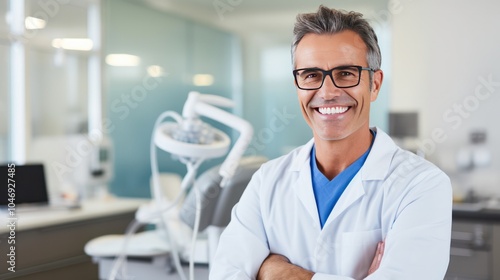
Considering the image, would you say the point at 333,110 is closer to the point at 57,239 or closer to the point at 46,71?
the point at 57,239

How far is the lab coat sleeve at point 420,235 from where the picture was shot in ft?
3.94

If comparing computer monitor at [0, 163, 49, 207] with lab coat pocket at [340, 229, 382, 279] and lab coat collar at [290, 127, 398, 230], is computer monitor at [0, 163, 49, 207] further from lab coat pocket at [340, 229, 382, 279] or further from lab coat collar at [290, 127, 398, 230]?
lab coat pocket at [340, 229, 382, 279]

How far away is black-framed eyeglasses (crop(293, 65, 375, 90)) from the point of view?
134cm

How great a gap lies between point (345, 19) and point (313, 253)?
55 cm

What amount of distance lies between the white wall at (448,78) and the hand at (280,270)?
215cm

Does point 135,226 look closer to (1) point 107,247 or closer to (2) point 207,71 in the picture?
(1) point 107,247

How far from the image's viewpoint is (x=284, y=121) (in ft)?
11.4

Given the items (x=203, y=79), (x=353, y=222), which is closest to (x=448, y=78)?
(x=203, y=79)

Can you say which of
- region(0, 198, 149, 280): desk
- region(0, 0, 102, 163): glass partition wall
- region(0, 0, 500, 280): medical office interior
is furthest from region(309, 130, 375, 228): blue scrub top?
region(0, 0, 102, 163): glass partition wall

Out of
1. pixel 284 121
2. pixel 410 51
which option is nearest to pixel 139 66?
pixel 284 121

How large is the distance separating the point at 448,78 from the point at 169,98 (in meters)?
1.61

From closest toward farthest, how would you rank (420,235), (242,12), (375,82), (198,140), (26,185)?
(420,235) → (375,82) → (198,140) → (26,185) → (242,12)

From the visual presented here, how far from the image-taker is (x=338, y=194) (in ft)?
4.67

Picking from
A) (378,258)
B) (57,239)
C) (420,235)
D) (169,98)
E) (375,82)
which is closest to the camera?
(420,235)
